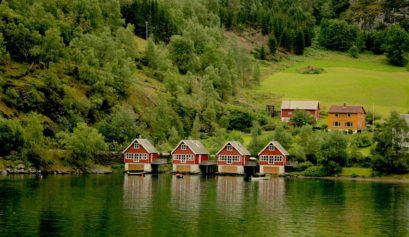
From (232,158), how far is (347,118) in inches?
1555

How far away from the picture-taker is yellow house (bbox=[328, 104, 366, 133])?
140875mm

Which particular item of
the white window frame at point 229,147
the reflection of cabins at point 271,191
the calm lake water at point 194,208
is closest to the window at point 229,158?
the white window frame at point 229,147

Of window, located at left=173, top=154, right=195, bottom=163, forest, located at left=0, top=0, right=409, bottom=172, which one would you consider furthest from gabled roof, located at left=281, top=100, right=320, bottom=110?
window, located at left=173, top=154, right=195, bottom=163

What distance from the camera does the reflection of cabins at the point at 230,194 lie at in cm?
6738

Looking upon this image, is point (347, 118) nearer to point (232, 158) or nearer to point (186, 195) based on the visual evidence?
point (232, 158)

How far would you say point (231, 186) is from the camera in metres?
91.4

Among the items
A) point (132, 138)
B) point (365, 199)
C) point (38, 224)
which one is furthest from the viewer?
point (132, 138)

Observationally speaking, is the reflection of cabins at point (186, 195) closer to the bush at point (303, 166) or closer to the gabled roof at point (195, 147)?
the gabled roof at point (195, 147)

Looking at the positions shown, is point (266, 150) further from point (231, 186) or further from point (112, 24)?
point (112, 24)

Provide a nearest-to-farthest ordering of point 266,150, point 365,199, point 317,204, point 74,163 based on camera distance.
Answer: point 317,204
point 365,199
point 74,163
point 266,150

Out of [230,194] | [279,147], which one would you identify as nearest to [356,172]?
[279,147]

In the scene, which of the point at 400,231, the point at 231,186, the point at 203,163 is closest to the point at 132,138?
the point at 203,163

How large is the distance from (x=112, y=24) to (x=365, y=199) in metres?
115

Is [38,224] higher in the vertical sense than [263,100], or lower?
lower
